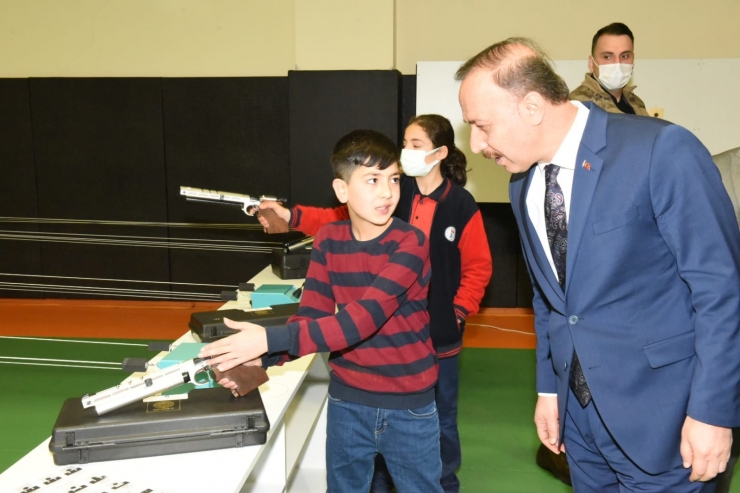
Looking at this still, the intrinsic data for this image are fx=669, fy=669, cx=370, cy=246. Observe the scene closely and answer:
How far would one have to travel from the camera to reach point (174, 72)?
5.80 metres

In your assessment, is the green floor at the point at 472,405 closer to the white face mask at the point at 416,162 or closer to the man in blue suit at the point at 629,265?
the white face mask at the point at 416,162

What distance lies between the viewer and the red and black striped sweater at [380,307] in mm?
1794

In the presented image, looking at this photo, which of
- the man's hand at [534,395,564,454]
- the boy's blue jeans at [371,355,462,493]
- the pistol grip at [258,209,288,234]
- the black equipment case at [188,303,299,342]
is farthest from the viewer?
the pistol grip at [258,209,288,234]

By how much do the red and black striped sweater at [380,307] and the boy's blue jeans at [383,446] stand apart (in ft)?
0.12

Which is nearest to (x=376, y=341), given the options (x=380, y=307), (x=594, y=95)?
(x=380, y=307)

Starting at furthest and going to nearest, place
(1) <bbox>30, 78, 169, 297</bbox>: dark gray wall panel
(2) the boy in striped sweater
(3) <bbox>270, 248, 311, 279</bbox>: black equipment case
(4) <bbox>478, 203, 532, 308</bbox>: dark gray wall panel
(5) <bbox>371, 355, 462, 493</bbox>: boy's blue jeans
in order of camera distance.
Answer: (1) <bbox>30, 78, 169, 297</bbox>: dark gray wall panel < (4) <bbox>478, 203, 532, 308</bbox>: dark gray wall panel < (3) <bbox>270, 248, 311, 279</bbox>: black equipment case < (5) <bbox>371, 355, 462, 493</bbox>: boy's blue jeans < (2) the boy in striped sweater

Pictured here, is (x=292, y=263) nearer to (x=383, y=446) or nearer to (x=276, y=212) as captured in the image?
(x=276, y=212)

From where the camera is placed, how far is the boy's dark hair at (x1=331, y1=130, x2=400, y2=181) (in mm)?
1933

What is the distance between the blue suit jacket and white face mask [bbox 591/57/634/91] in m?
1.90

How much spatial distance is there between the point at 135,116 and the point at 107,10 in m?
0.99

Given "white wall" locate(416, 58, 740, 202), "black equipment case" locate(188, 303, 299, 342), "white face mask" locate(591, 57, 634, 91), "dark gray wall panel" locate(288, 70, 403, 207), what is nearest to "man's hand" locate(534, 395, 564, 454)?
"black equipment case" locate(188, 303, 299, 342)

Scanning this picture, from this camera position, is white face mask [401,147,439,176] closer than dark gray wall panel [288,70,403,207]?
Yes

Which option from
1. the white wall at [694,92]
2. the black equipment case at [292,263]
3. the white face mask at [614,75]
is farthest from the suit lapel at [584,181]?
the white wall at [694,92]

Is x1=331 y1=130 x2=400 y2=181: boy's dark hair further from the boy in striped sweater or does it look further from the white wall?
the white wall
